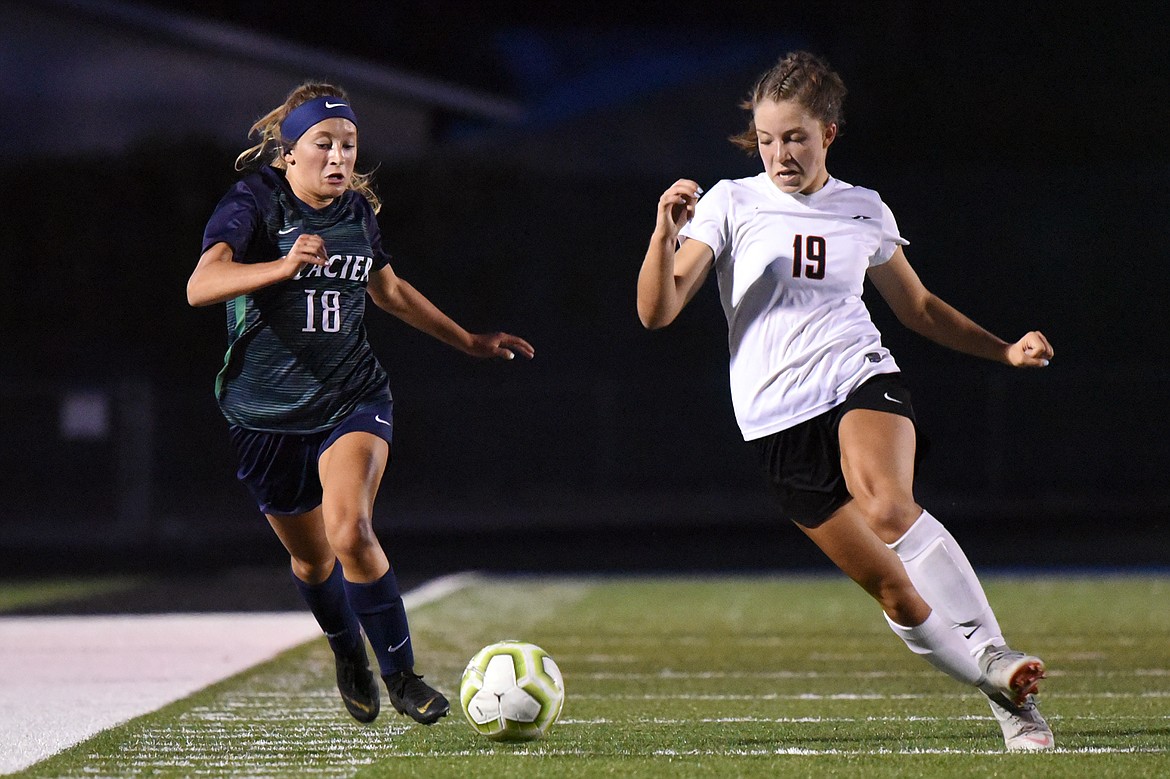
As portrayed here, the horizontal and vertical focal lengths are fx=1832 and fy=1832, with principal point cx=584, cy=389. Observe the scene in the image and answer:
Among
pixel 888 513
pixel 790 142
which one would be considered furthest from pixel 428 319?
pixel 888 513

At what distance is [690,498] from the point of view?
993 inches

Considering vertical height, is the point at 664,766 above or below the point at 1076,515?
above

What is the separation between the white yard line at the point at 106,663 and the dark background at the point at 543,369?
8.02m

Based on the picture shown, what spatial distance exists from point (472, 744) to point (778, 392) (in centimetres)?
159

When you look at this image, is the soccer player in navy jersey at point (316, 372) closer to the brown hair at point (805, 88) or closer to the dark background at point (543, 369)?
the brown hair at point (805, 88)

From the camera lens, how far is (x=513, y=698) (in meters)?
6.23

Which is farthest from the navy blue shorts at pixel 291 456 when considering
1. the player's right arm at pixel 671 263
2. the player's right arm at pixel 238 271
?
the player's right arm at pixel 671 263

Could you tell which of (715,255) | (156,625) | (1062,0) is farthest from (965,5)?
(715,255)

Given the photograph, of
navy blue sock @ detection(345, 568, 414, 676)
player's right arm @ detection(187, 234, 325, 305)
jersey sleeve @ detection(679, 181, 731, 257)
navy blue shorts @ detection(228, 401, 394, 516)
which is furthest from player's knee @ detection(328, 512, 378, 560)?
jersey sleeve @ detection(679, 181, 731, 257)

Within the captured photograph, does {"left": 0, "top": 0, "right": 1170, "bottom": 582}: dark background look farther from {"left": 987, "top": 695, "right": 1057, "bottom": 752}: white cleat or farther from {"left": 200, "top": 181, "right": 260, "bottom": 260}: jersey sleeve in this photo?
{"left": 987, "top": 695, "right": 1057, "bottom": 752}: white cleat

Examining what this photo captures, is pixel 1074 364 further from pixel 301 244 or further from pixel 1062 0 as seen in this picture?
pixel 301 244

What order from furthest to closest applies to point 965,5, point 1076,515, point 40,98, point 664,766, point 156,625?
point 965,5 < point 40,98 < point 1076,515 < point 156,625 < point 664,766

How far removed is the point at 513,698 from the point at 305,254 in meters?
1.68

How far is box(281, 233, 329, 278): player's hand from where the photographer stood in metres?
5.71
